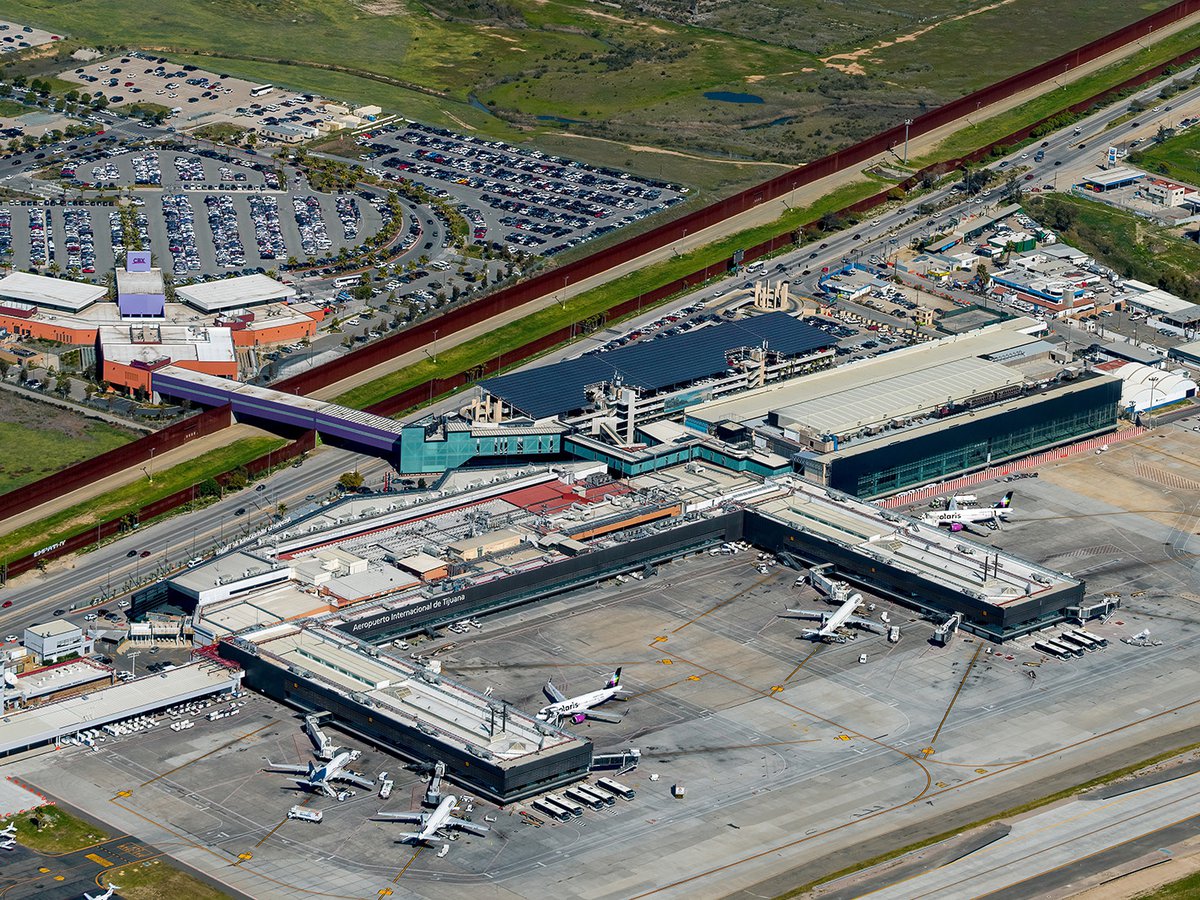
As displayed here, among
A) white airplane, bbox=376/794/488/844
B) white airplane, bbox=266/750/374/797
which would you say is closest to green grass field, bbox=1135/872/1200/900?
white airplane, bbox=376/794/488/844

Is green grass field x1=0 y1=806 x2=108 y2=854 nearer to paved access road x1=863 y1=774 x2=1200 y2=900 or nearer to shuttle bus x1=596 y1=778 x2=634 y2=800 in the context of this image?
shuttle bus x1=596 y1=778 x2=634 y2=800

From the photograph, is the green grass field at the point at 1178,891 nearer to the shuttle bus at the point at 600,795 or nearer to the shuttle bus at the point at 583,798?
the shuttle bus at the point at 600,795

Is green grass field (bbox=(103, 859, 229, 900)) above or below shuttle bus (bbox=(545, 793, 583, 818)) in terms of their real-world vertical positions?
below

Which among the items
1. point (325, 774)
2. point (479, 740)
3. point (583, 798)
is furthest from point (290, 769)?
point (583, 798)

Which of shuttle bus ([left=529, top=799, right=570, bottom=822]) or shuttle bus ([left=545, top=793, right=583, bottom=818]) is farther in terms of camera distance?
shuttle bus ([left=545, top=793, right=583, bottom=818])

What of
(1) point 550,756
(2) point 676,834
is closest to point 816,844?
(2) point 676,834

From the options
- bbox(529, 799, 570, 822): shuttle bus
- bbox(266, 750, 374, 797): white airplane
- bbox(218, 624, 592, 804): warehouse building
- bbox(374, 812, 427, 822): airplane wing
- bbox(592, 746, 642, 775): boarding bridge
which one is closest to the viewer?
bbox(374, 812, 427, 822): airplane wing

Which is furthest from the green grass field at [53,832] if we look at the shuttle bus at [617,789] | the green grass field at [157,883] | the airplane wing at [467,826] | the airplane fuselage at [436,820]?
the shuttle bus at [617,789]
